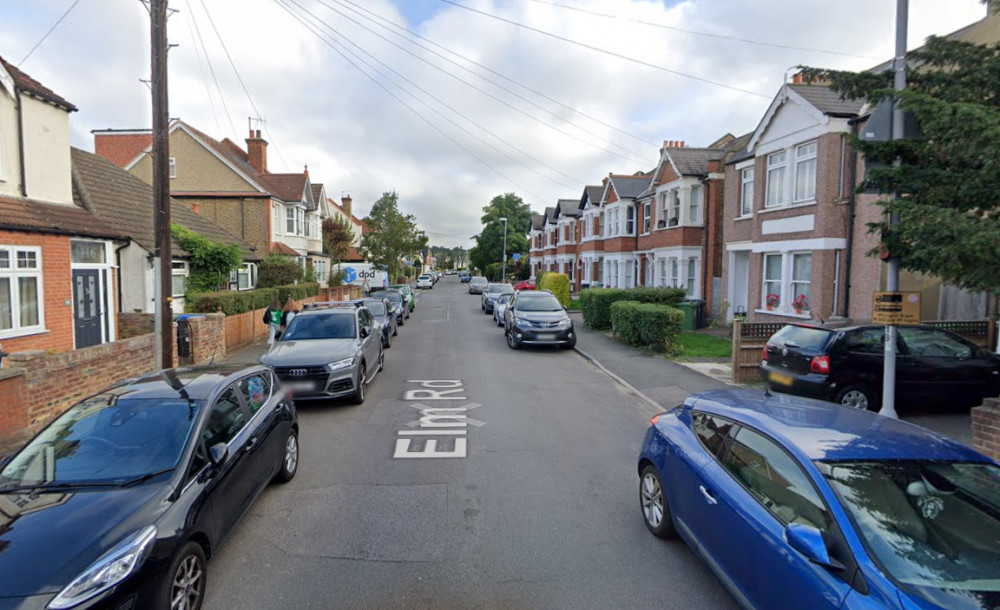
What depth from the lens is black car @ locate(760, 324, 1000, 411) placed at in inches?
331

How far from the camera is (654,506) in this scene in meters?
4.85

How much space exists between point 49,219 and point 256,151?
87.9ft

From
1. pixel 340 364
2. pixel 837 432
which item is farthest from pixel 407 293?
pixel 837 432

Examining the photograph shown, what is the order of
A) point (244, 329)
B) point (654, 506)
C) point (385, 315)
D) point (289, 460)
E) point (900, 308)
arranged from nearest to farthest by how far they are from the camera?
point (654, 506)
point (289, 460)
point (900, 308)
point (244, 329)
point (385, 315)

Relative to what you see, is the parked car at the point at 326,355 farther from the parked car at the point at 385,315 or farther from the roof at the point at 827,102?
the roof at the point at 827,102

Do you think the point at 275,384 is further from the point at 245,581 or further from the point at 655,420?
the point at 655,420

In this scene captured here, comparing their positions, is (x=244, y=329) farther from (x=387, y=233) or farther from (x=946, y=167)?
Result: (x=387, y=233)

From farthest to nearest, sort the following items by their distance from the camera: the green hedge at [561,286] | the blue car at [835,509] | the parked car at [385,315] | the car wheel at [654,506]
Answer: the green hedge at [561,286] → the parked car at [385,315] → the car wheel at [654,506] → the blue car at [835,509]

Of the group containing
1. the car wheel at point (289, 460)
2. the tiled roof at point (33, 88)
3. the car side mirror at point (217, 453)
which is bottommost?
the car wheel at point (289, 460)

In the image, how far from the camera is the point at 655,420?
518 cm

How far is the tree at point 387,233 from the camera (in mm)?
44812

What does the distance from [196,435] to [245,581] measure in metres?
1.11

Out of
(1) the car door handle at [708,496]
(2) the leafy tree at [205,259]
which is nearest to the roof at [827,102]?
(1) the car door handle at [708,496]

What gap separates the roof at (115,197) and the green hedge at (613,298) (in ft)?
47.5
